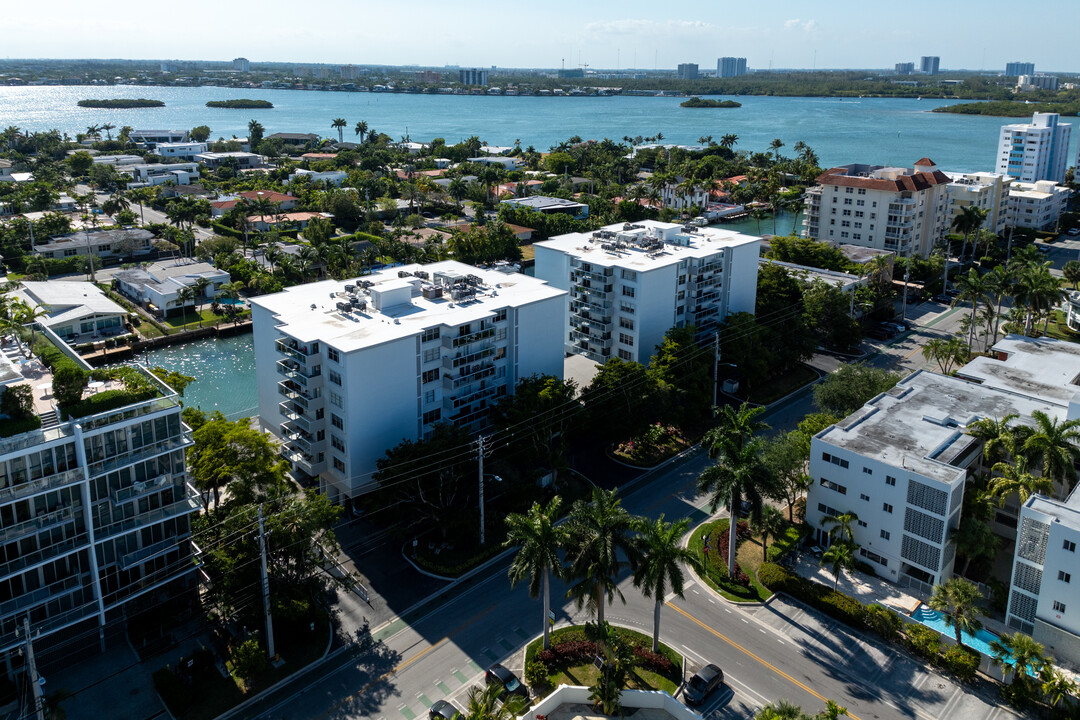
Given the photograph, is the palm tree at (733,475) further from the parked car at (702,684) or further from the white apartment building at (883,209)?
the white apartment building at (883,209)

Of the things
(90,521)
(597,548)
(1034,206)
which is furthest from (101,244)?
(1034,206)

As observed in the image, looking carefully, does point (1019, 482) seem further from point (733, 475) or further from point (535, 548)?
point (535, 548)

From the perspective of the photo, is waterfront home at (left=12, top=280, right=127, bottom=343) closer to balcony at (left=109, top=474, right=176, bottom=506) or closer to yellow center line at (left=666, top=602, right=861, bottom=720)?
balcony at (left=109, top=474, right=176, bottom=506)

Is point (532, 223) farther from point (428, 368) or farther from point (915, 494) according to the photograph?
point (915, 494)

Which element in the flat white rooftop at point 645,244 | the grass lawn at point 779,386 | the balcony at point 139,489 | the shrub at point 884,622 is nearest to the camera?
the balcony at point 139,489

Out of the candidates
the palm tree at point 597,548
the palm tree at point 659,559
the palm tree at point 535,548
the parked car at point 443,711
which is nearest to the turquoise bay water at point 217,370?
the palm tree at point 535,548

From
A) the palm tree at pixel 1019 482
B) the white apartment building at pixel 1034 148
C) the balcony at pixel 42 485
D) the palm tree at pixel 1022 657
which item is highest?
the white apartment building at pixel 1034 148
